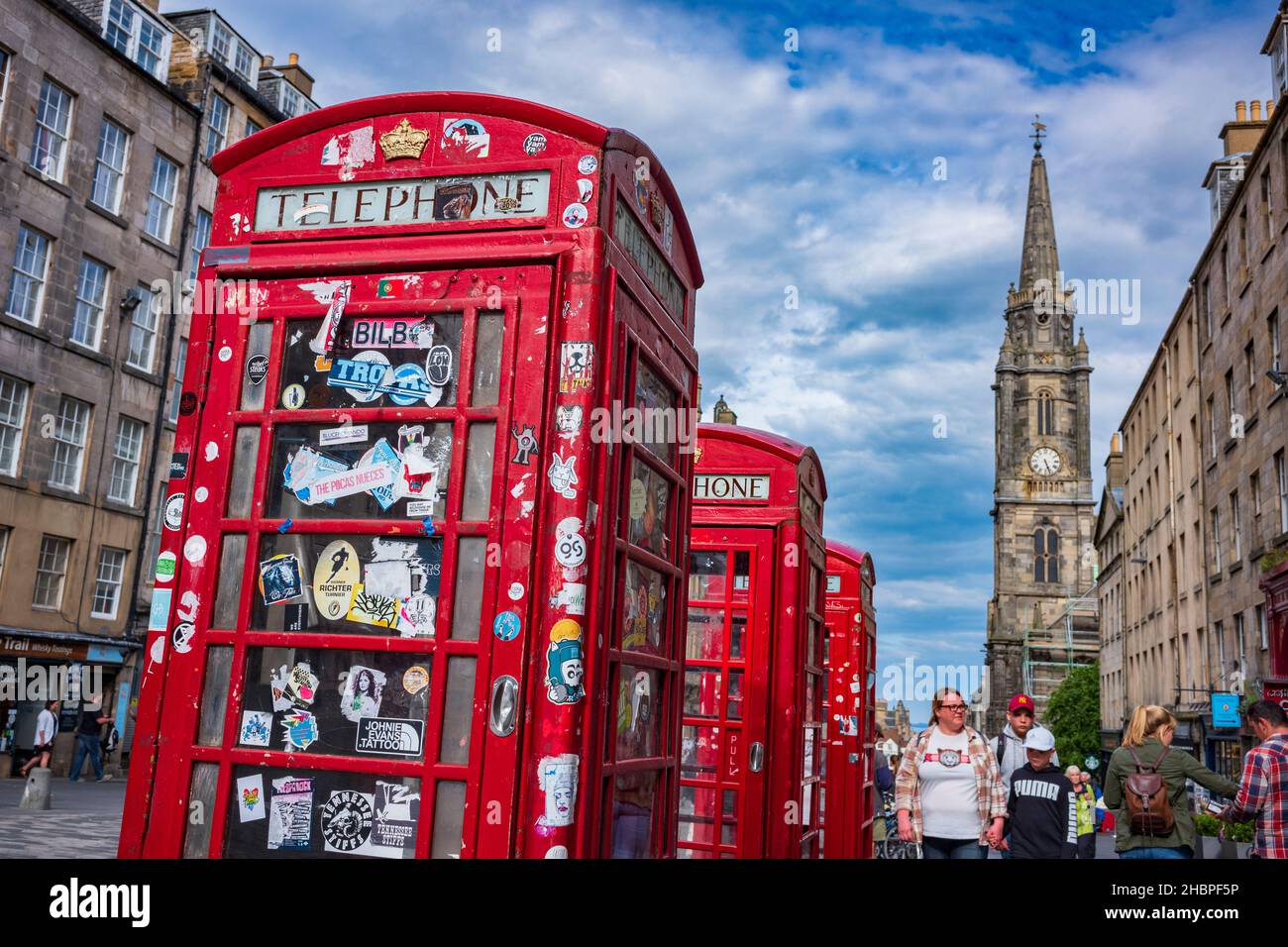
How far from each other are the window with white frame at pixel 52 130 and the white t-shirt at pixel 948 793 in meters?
23.6

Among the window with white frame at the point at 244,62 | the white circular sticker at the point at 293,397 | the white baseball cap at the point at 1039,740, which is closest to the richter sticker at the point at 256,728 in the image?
the white circular sticker at the point at 293,397

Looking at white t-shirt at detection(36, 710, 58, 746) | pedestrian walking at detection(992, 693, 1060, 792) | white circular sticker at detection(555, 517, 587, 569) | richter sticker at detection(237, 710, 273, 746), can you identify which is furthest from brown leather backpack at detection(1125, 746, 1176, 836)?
white t-shirt at detection(36, 710, 58, 746)

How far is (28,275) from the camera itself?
23828 millimetres

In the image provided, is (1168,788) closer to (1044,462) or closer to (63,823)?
(63,823)

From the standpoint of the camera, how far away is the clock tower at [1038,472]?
98812mm

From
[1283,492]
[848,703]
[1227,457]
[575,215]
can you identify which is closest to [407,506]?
[575,215]

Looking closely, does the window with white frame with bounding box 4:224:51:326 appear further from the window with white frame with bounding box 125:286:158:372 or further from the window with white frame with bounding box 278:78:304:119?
the window with white frame with bounding box 278:78:304:119

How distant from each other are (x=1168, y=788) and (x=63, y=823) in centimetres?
1252

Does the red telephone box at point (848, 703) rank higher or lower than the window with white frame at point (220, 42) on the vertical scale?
lower

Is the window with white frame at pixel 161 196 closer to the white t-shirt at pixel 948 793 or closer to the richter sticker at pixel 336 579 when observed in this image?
the white t-shirt at pixel 948 793

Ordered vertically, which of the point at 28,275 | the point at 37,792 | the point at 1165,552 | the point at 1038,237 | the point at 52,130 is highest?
the point at 1038,237

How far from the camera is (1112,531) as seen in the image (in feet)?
172

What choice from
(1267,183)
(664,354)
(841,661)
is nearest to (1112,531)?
(1267,183)
